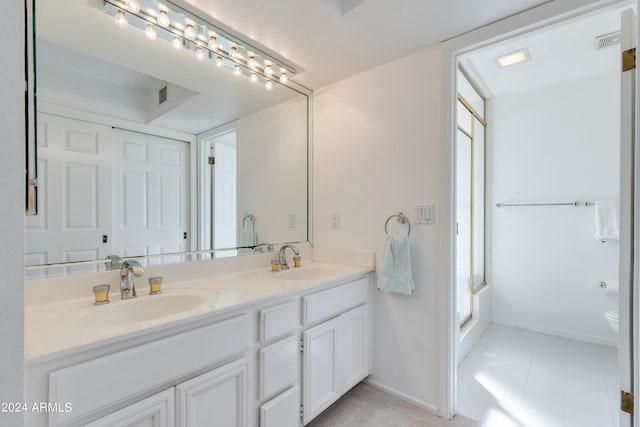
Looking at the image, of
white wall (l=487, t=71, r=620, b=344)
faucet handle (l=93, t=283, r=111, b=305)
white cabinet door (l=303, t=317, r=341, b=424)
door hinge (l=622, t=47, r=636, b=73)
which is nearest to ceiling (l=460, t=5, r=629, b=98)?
white wall (l=487, t=71, r=620, b=344)

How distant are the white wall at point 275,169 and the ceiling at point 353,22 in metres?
0.47

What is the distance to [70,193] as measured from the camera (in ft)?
3.99

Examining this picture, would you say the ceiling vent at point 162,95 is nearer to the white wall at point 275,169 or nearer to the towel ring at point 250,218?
the white wall at point 275,169

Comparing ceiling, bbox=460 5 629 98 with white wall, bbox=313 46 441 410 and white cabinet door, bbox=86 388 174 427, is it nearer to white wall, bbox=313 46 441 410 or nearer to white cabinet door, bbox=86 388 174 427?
white wall, bbox=313 46 441 410

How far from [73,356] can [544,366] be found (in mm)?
2846

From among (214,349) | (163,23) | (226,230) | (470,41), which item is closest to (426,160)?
(470,41)

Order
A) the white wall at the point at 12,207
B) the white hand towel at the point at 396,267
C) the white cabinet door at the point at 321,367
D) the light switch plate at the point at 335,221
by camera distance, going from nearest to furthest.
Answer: the white wall at the point at 12,207 → the white cabinet door at the point at 321,367 → the white hand towel at the point at 396,267 → the light switch plate at the point at 335,221

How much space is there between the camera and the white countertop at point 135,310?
2.72 feet

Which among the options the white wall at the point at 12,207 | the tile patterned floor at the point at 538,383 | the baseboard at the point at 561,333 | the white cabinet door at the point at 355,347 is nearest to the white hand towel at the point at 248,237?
the white cabinet door at the point at 355,347

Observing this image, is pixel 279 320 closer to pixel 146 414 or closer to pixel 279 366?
pixel 279 366

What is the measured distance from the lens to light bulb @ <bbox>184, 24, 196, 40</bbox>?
4.99 feet

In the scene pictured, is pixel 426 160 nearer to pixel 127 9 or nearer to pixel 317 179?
pixel 317 179

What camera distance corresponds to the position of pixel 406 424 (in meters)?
1.60

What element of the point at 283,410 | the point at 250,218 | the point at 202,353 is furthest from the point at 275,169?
the point at 283,410
